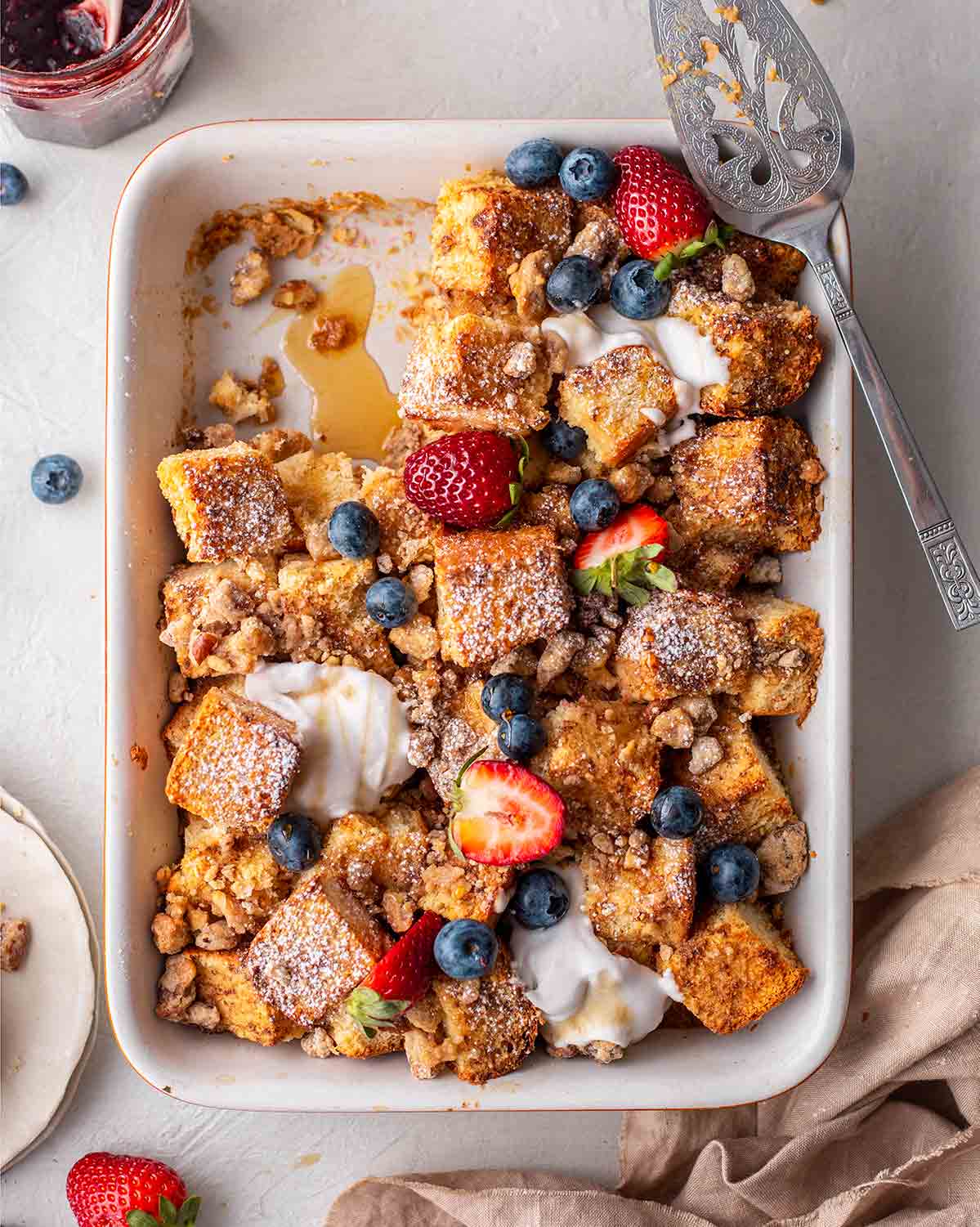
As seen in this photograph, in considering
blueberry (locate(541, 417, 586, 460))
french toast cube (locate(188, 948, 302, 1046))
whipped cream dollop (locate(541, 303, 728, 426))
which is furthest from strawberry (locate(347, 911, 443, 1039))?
whipped cream dollop (locate(541, 303, 728, 426))

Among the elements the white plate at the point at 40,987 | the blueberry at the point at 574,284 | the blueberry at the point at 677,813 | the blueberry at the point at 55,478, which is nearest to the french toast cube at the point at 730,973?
the blueberry at the point at 677,813

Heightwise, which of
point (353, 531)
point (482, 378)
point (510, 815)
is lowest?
point (510, 815)

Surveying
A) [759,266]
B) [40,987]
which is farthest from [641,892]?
[40,987]

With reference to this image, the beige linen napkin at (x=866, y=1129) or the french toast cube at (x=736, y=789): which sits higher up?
the french toast cube at (x=736, y=789)

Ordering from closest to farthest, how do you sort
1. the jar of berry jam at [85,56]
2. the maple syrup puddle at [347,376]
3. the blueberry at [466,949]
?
the blueberry at [466,949]
the jar of berry jam at [85,56]
the maple syrup puddle at [347,376]

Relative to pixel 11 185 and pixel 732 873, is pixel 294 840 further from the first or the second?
pixel 11 185

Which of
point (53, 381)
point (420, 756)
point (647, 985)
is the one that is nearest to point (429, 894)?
point (420, 756)

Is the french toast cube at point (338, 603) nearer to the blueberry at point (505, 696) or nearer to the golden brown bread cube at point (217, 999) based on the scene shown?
the blueberry at point (505, 696)
